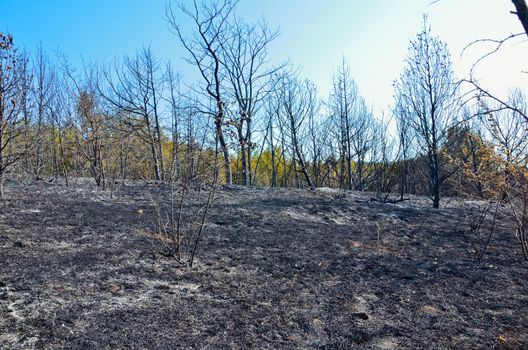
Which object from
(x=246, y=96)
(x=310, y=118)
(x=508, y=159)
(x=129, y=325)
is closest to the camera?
(x=129, y=325)

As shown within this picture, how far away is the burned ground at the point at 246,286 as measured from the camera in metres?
2.46

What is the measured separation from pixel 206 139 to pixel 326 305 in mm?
2207

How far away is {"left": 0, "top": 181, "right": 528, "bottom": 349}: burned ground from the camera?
2461 millimetres

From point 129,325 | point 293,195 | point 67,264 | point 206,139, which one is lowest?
point 129,325

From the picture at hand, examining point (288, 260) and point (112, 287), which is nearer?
point (112, 287)

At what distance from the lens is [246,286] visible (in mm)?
3342

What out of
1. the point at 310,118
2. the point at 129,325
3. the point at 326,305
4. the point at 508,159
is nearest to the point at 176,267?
the point at 129,325

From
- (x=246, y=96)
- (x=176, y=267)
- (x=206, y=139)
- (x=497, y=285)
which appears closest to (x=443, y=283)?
(x=497, y=285)

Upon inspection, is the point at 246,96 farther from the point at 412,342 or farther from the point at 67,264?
the point at 412,342

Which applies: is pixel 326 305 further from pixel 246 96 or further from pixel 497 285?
Answer: pixel 246 96

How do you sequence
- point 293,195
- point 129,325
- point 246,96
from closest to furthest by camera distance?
point 129,325
point 293,195
point 246,96

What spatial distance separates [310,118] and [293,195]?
8.94m

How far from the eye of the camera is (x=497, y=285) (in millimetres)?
3764

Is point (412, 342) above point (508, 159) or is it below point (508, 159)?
below
